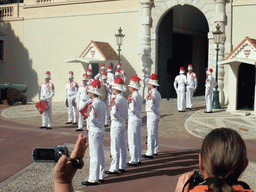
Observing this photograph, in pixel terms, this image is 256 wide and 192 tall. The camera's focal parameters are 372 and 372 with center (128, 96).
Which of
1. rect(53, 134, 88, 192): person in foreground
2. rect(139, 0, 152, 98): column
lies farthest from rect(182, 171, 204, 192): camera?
rect(139, 0, 152, 98): column

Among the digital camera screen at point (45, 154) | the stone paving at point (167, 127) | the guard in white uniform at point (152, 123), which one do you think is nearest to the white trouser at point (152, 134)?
the guard in white uniform at point (152, 123)

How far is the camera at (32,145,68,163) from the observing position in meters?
2.05

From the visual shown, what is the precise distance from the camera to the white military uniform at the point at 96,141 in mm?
Answer: 7340

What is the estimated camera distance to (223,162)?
6.20 feet

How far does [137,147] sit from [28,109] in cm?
1263

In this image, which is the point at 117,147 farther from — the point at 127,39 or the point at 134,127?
the point at 127,39

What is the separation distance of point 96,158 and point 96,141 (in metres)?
0.34

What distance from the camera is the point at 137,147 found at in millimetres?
8805

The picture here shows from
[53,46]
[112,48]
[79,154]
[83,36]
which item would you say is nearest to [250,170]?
[79,154]

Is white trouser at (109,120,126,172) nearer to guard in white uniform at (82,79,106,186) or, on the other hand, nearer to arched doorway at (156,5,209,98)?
guard in white uniform at (82,79,106,186)

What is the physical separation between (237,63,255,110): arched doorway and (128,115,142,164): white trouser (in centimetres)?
936

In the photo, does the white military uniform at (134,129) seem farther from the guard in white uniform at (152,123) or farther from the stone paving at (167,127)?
the stone paving at (167,127)

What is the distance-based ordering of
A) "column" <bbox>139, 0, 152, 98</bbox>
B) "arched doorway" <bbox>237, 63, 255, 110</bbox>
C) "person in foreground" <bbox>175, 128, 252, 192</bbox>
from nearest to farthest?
1. "person in foreground" <bbox>175, 128, 252, 192</bbox>
2. "arched doorway" <bbox>237, 63, 255, 110</bbox>
3. "column" <bbox>139, 0, 152, 98</bbox>

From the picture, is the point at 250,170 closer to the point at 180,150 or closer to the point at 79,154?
the point at 180,150
